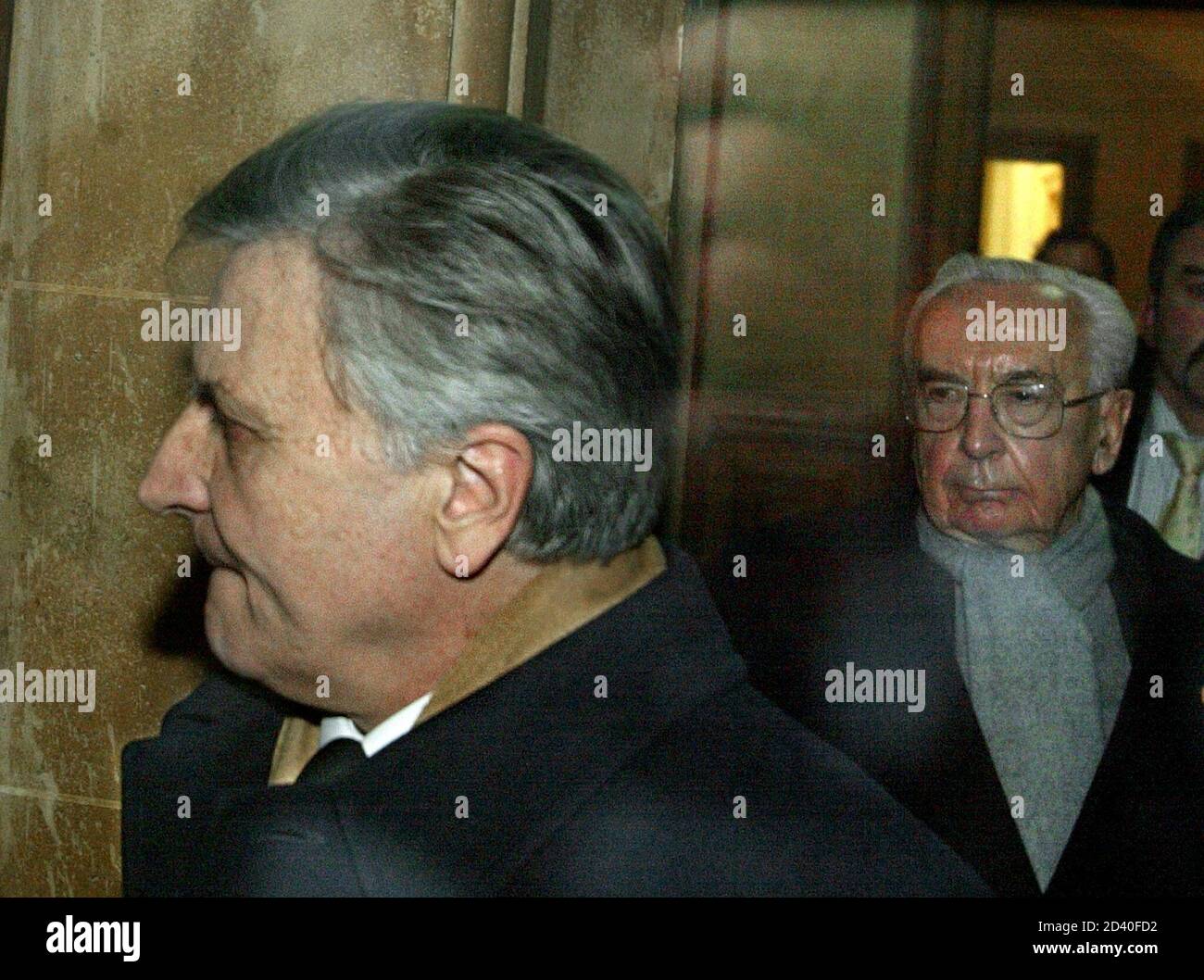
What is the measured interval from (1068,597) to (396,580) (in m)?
0.73

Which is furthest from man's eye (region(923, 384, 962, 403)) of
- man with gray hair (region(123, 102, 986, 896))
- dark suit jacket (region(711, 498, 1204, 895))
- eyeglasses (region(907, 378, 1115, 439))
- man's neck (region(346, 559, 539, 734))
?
man's neck (region(346, 559, 539, 734))

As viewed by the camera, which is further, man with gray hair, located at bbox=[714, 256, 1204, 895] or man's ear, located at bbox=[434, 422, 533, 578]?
man with gray hair, located at bbox=[714, 256, 1204, 895]

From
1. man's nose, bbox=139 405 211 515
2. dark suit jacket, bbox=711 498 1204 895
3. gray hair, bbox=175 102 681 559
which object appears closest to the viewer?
gray hair, bbox=175 102 681 559

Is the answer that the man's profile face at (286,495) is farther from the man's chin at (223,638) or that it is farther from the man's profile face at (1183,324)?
the man's profile face at (1183,324)

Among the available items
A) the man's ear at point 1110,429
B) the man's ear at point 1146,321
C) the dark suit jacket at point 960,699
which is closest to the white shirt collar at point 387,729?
the dark suit jacket at point 960,699

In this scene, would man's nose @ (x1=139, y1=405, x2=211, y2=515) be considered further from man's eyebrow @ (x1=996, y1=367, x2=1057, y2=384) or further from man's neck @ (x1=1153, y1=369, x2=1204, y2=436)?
man's neck @ (x1=1153, y1=369, x2=1204, y2=436)

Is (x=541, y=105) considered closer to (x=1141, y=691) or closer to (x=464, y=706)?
(x=464, y=706)

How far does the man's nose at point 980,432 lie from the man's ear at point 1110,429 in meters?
0.11

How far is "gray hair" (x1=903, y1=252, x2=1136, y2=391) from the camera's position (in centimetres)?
159

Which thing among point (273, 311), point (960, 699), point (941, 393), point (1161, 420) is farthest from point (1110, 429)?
point (273, 311)

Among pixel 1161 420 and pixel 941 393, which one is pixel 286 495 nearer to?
pixel 941 393

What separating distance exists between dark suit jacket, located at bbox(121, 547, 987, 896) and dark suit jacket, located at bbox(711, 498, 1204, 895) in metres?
0.27

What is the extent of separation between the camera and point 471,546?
119cm

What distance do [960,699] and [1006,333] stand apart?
0.38m
